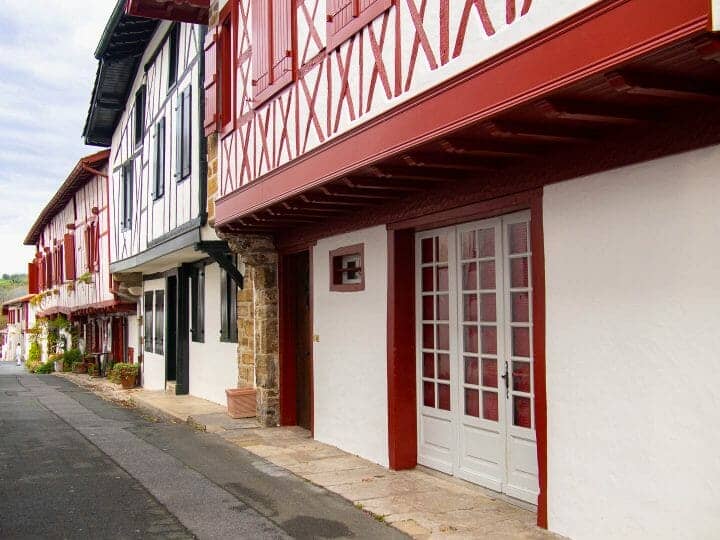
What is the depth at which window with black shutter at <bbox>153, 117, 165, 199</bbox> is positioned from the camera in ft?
45.1

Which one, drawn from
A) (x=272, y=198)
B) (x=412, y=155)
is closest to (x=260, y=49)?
(x=272, y=198)

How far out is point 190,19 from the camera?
11.5 m

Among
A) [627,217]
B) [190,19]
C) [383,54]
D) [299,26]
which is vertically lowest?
[627,217]

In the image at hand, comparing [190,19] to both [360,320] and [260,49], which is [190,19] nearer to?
[260,49]

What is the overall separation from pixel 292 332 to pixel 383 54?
5089mm

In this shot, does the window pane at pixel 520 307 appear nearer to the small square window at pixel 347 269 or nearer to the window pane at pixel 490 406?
the window pane at pixel 490 406

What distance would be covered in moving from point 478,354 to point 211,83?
602 cm

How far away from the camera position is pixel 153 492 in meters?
6.63

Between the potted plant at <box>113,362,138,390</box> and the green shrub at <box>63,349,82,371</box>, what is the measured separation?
34.9 ft

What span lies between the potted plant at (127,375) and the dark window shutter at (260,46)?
11.2 metres

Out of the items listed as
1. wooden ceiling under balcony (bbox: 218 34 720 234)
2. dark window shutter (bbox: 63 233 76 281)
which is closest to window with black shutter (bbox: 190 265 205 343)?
wooden ceiling under balcony (bbox: 218 34 720 234)

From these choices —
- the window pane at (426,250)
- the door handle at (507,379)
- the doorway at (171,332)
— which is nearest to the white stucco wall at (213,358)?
the doorway at (171,332)

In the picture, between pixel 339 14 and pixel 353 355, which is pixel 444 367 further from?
pixel 339 14

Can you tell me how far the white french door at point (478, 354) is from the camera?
5.79m
